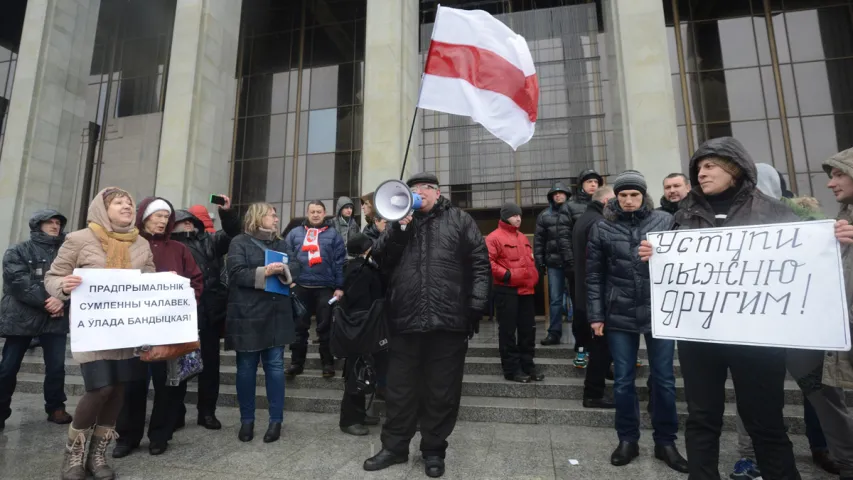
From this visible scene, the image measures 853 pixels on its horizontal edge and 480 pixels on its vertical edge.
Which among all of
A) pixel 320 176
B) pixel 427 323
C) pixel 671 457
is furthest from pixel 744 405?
pixel 320 176

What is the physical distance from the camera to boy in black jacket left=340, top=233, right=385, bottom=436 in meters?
4.24

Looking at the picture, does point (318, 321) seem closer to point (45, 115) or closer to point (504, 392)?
point (504, 392)

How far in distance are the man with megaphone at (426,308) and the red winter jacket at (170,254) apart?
1686 mm

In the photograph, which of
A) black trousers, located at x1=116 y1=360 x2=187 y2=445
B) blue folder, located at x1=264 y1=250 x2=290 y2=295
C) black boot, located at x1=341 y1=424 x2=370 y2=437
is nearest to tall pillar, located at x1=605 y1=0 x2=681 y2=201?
black boot, located at x1=341 y1=424 x2=370 y2=437

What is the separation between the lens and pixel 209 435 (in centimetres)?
430

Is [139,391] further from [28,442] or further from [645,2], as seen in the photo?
[645,2]

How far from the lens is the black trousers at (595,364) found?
14.5ft

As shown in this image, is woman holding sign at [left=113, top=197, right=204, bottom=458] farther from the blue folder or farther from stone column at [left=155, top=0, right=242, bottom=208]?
stone column at [left=155, top=0, right=242, bottom=208]

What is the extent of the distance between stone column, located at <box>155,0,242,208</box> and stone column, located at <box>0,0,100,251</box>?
3.81 meters

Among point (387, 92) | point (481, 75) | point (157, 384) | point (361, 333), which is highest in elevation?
point (387, 92)

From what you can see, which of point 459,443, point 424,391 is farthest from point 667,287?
point 459,443

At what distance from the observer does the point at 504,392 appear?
16.9 feet

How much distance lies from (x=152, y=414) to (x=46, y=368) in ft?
5.43

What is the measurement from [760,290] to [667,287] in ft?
1.50
